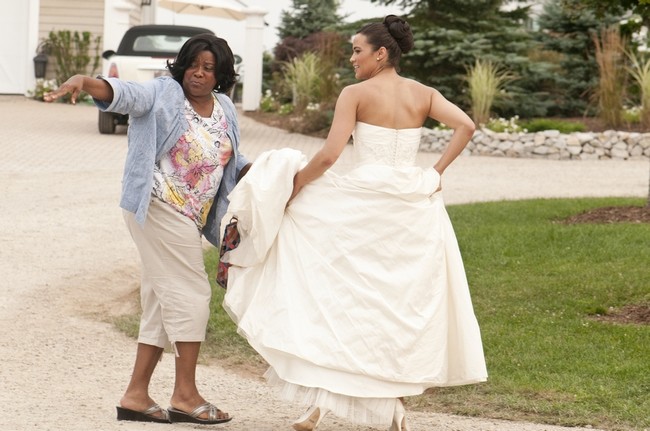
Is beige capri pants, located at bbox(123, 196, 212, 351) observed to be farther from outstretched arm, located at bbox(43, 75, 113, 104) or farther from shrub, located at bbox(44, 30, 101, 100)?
shrub, located at bbox(44, 30, 101, 100)

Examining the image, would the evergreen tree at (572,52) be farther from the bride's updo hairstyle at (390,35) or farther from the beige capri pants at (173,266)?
the beige capri pants at (173,266)

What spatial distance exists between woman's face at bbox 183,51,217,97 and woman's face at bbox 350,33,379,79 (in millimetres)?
595

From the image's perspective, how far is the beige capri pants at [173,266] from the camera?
532 cm

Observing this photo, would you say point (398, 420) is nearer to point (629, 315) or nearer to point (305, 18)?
point (629, 315)

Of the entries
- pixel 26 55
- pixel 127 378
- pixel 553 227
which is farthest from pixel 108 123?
pixel 127 378

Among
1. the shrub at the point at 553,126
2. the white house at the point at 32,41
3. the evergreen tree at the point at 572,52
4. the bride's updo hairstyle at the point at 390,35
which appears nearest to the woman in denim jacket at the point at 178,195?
the bride's updo hairstyle at the point at 390,35

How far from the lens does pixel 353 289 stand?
505cm

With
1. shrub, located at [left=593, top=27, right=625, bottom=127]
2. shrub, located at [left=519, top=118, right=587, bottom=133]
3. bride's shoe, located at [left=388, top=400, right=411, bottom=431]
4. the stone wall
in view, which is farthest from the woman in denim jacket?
shrub, located at [left=593, top=27, right=625, bottom=127]

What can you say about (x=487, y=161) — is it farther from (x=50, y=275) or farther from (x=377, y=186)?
(x=377, y=186)

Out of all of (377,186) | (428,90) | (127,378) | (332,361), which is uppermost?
(428,90)

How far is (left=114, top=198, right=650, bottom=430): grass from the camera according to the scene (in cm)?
614

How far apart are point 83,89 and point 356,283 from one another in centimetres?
133

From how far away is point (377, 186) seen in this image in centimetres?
514

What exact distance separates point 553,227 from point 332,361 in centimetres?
659
